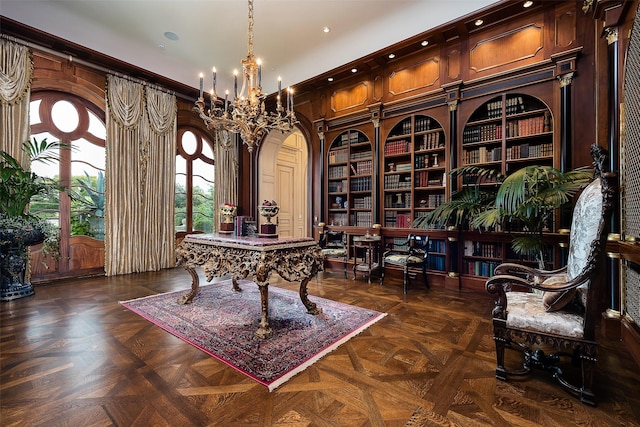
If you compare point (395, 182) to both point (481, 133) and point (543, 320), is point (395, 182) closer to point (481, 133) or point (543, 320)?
point (481, 133)

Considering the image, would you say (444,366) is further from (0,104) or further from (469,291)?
(0,104)

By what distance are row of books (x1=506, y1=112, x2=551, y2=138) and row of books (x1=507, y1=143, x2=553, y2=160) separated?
6.7 inches

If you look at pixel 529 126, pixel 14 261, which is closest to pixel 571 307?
pixel 529 126

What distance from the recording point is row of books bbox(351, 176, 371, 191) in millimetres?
5215

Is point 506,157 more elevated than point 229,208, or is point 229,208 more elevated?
point 506,157

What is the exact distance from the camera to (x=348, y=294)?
3795 mm

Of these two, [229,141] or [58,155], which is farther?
[229,141]

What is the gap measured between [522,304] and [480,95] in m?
3.30

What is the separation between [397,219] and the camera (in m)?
4.86

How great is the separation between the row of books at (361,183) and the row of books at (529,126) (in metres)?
2.24

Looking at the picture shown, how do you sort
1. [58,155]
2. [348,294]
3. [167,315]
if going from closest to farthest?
1. [167,315]
2. [348,294]
3. [58,155]

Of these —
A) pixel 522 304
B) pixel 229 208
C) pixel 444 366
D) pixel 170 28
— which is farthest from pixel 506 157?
pixel 170 28

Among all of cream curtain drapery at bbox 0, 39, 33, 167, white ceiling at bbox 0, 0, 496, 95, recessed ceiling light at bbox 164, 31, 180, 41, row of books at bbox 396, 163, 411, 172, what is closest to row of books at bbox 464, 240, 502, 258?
row of books at bbox 396, 163, 411, 172

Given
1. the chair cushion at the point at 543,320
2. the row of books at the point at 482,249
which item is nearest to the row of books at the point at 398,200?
the row of books at the point at 482,249
